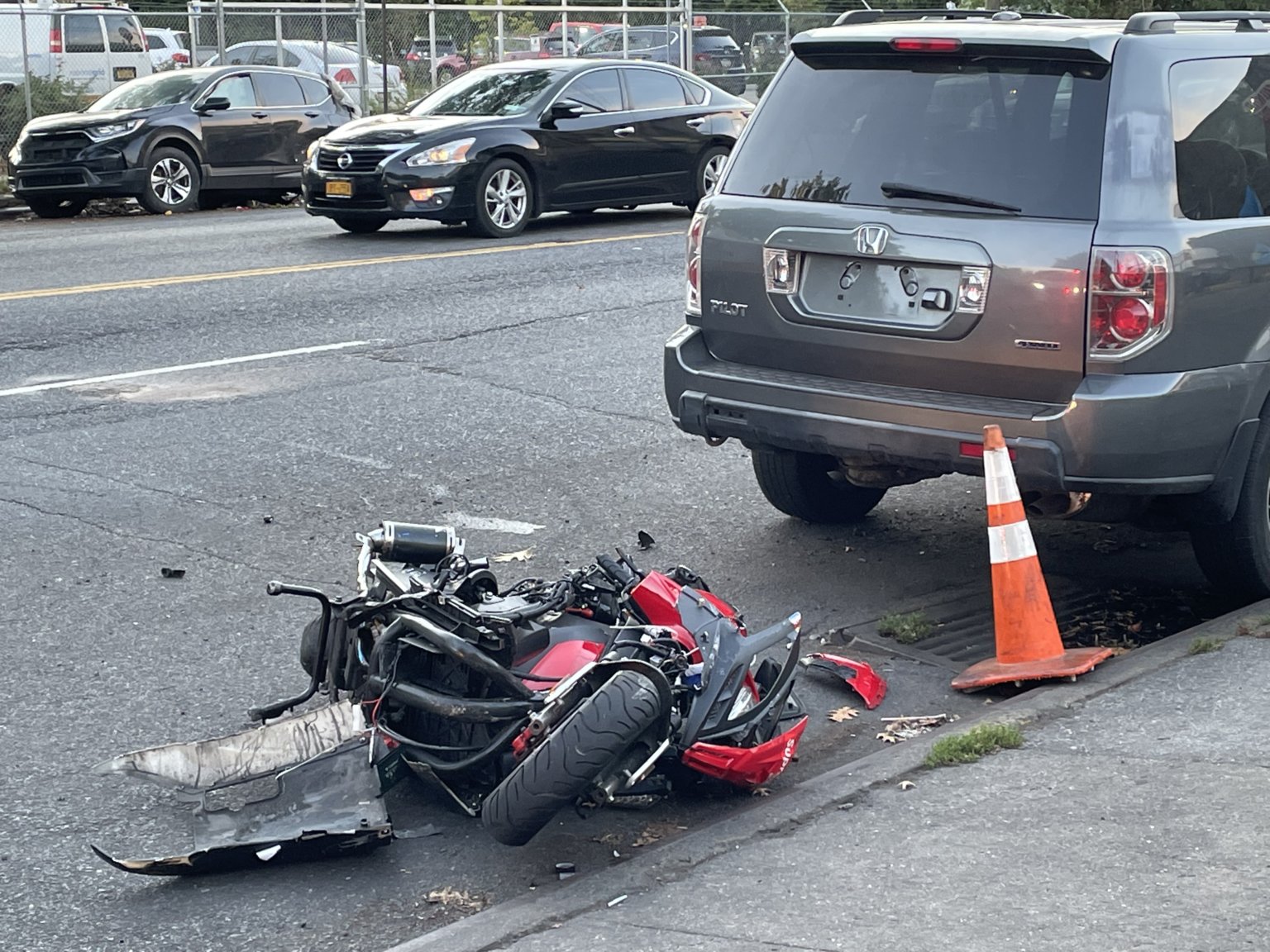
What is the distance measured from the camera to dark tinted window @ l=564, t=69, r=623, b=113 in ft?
56.5

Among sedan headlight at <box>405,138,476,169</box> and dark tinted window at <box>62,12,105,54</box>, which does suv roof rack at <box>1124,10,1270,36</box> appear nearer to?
sedan headlight at <box>405,138,476,169</box>

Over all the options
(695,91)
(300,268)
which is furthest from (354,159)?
(695,91)

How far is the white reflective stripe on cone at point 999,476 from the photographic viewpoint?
525 cm

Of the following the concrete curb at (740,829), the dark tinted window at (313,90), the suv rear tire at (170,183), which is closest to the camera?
the concrete curb at (740,829)

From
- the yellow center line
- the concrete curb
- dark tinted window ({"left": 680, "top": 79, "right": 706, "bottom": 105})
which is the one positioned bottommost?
the concrete curb

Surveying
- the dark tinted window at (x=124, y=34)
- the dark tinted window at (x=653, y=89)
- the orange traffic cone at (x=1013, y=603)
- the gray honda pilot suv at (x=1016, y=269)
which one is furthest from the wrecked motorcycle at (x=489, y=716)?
the dark tinted window at (x=124, y=34)

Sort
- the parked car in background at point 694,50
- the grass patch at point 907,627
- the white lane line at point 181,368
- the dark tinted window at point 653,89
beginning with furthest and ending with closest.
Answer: the parked car in background at point 694,50
the dark tinted window at point 653,89
the white lane line at point 181,368
the grass patch at point 907,627

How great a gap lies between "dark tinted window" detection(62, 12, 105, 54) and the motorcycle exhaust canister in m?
22.9

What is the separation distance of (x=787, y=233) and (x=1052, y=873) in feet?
8.61

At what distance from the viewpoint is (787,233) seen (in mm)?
5801

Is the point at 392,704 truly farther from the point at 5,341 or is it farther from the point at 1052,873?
the point at 5,341

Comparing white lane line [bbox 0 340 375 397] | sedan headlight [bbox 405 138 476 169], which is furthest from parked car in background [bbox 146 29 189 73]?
white lane line [bbox 0 340 375 397]

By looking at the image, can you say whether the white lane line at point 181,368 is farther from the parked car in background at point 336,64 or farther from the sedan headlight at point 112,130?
the parked car in background at point 336,64

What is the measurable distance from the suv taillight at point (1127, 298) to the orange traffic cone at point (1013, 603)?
0.45 m
